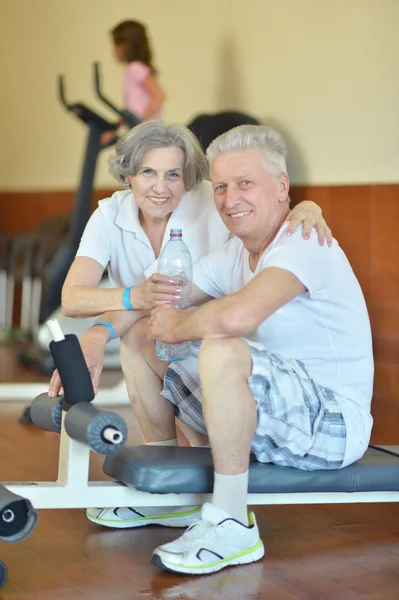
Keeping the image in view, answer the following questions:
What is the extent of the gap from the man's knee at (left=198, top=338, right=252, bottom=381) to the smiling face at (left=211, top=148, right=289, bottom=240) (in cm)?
32

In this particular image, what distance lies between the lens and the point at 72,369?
2.08 m

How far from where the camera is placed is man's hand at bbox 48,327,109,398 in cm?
238

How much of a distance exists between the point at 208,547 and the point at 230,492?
126 millimetres

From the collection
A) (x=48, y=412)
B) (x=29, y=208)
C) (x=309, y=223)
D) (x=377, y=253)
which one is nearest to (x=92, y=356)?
(x=48, y=412)

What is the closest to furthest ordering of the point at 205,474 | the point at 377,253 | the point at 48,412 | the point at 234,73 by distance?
the point at 205,474, the point at 48,412, the point at 377,253, the point at 234,73

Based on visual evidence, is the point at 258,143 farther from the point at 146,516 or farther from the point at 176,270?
the point at 146,516

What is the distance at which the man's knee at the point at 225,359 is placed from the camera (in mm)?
2012

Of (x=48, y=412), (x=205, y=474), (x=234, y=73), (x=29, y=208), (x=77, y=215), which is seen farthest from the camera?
(x=29, y=208)

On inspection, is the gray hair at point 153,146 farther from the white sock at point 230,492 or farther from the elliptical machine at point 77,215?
the elliptical machine at point 77,215

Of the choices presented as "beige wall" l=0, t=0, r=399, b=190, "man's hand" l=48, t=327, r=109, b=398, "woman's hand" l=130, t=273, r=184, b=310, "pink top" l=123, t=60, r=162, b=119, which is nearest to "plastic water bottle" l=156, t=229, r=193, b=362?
"woman's hand" l=130, t=273, r=184, b=310

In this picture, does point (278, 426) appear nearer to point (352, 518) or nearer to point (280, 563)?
point (280, 563)

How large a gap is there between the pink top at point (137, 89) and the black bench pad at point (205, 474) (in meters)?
3.67

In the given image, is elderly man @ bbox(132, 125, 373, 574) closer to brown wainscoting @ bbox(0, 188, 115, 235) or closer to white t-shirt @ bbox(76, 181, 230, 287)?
white t-shirt @ bbox(76, 181, 230, 287)

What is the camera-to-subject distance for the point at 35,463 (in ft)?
10.3
